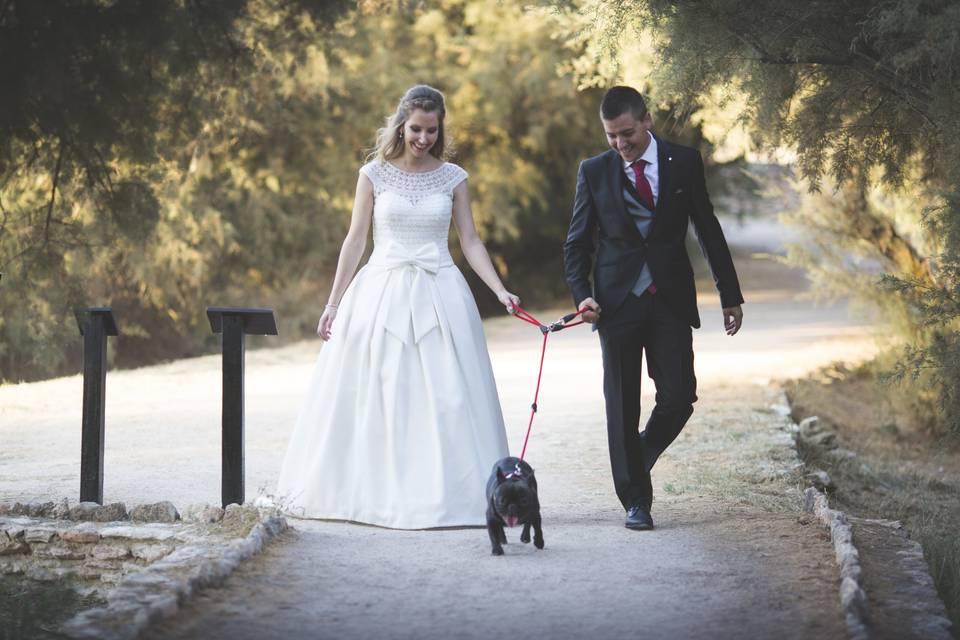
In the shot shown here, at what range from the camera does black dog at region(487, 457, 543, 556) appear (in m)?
5.03

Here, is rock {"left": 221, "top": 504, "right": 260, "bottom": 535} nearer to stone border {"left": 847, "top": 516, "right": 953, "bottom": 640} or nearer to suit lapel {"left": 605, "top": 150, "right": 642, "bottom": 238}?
suit lapel {"left": 605, "top": 150, "right": 642, "bottom": 238}

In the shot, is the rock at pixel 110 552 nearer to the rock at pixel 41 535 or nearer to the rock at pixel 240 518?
the rock at pixel 41 535

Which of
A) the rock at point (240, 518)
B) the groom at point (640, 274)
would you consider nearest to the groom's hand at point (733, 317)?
the groom at point (640, 274)

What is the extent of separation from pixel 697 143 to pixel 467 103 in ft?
17.3

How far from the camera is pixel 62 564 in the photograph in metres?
5.99

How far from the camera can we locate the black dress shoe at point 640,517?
18.8ft

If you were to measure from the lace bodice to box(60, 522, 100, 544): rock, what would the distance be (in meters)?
1.99

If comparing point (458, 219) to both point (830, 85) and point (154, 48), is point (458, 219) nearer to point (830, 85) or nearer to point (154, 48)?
point (154, 48)

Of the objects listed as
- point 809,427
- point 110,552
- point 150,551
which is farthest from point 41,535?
point 809,427

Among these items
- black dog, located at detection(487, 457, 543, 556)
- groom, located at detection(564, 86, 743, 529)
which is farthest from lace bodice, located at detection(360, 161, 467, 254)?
black dog, located at detection(487, 457, 543, 556)

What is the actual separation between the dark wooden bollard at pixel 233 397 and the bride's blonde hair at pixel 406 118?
1.01m

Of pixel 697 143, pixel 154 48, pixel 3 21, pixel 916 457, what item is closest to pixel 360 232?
pixel 154 48

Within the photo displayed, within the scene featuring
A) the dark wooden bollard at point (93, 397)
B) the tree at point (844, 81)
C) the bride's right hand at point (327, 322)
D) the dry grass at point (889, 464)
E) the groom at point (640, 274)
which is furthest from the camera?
the dry grass at point (889, 464)

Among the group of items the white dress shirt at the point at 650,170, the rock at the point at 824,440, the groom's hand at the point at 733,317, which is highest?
the white dress shirt at the point at 650,170
